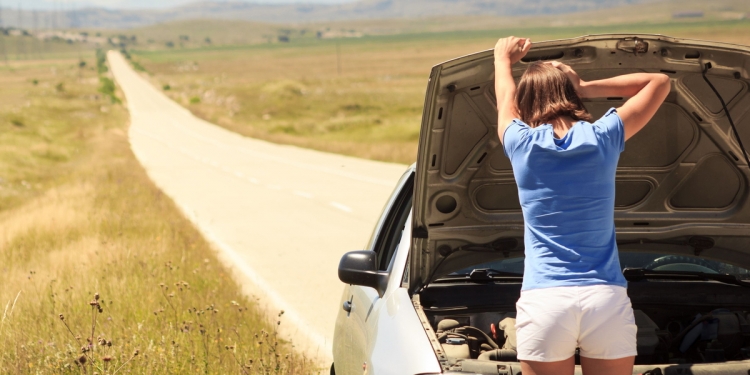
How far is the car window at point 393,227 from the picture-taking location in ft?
15.1

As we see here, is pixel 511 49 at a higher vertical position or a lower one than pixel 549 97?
higher

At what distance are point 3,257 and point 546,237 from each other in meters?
9.18

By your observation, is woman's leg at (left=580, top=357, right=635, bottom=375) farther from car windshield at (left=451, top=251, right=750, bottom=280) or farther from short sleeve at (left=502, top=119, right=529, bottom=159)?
car windshield at (left=451, top=251, right=750, bottom=280)

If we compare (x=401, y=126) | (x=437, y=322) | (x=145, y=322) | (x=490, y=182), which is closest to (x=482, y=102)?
(x=490, y=182)

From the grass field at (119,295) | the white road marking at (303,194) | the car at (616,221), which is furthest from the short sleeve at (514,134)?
the white road marking at (303,194)

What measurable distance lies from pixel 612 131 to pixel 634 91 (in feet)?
1.15

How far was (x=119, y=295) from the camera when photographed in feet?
24.3

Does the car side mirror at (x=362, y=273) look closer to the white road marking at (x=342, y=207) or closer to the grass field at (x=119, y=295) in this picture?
the grass field at (x=119, y=295)

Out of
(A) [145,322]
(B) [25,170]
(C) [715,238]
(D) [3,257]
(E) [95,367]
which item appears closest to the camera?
(C) [715,238]

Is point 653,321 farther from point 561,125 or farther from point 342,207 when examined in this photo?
point 342,207

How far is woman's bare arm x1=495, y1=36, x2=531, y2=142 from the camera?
2.67m

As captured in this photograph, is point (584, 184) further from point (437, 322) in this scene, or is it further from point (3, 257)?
point (3, 257)

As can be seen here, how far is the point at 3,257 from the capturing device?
10.2m

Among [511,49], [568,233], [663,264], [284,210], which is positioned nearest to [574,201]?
[568,233]
